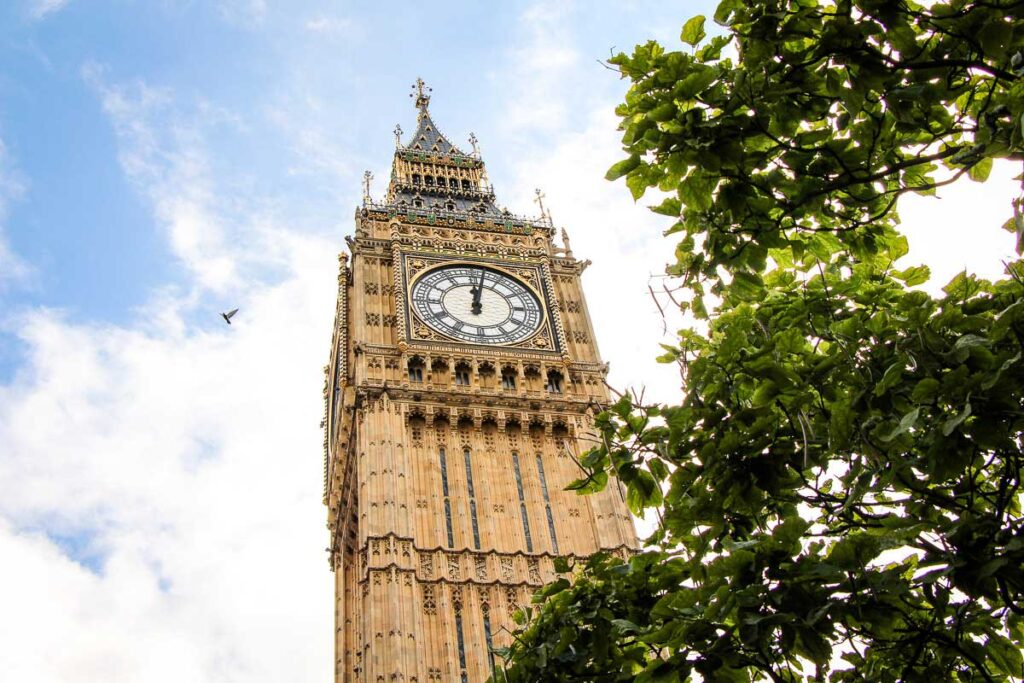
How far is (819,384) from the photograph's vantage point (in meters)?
7.89

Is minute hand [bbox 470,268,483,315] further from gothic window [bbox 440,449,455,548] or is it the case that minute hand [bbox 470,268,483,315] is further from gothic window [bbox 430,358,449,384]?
gothic window [bbox 440,449,455,548]

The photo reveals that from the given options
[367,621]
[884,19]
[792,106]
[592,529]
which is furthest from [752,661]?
[592,529]

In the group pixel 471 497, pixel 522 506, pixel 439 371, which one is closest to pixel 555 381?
pixel 439 371

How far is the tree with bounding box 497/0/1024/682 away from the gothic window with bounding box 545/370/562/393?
99.6 ft

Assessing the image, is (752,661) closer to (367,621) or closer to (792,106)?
(792,106)

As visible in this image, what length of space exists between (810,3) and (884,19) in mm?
776

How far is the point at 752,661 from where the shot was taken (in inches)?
281

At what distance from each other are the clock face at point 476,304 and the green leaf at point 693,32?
3214 cm

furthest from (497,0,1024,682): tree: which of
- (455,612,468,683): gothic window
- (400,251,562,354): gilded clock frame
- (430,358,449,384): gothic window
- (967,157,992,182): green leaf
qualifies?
(400,251,562,354): gilded clock frame

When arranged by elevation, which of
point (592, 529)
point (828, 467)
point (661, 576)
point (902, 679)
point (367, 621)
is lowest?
point (902, 679)

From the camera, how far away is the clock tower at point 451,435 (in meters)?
31.5

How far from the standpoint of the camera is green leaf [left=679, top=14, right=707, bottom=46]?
7672mm

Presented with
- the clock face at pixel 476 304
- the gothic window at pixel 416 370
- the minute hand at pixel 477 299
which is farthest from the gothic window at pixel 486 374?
the minute hand at pixel 477 299

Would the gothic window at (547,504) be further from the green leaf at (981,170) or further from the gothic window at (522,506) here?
the green leaf at (981,170)
